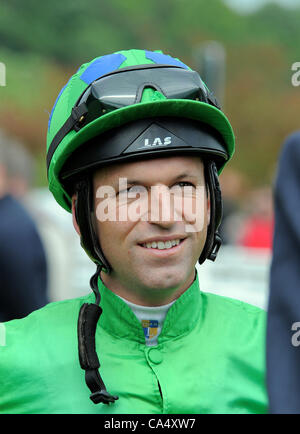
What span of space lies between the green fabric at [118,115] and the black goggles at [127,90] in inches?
1.2

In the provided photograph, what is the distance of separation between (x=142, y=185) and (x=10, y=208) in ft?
9.63

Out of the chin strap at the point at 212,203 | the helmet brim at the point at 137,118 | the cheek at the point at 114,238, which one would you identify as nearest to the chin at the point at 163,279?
the cheek at the point at 114,238

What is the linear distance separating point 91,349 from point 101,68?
95 centimetres

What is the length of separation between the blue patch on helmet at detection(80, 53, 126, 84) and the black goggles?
0.17 ft

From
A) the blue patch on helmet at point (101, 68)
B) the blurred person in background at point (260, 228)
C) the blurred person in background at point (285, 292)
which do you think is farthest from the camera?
the blurred person in background at point (260, 228)

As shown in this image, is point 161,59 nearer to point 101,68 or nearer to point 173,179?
point 101,68

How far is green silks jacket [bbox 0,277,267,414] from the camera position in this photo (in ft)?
7.93

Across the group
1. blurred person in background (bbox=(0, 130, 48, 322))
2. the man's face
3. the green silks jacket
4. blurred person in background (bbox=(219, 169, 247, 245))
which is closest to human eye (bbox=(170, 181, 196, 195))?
the man's face

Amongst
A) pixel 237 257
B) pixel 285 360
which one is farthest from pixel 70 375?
pixel 237 257

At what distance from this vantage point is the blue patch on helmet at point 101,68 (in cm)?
258

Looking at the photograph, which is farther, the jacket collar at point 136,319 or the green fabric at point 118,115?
the jacket collar at point 136,319

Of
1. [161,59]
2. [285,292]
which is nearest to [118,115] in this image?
[161,59]

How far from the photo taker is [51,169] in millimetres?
2600

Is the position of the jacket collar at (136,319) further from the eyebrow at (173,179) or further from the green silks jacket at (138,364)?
the eyebrow at (173,179)
